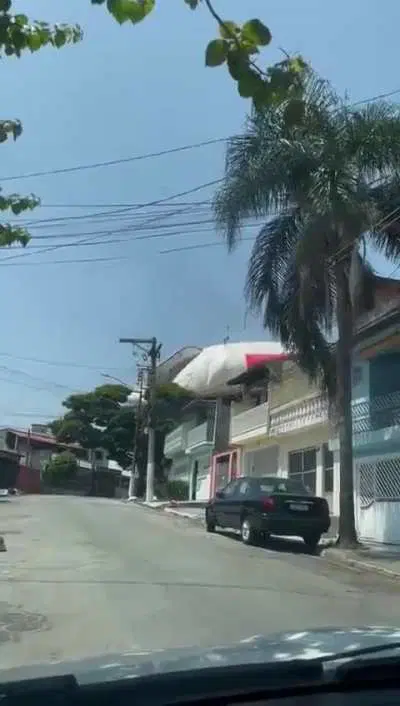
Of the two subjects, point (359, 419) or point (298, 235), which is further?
point (359, 419)

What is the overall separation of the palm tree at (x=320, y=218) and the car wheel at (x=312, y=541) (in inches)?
29.4

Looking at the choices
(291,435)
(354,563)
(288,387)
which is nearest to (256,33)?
(354,563)

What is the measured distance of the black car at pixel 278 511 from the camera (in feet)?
70.5

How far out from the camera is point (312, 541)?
22.2 meters

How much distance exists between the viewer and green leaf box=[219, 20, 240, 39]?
155 inches

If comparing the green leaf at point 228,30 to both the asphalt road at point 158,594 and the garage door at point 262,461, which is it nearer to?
the asphalt road at point 158,594

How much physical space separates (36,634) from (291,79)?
6.94 metres

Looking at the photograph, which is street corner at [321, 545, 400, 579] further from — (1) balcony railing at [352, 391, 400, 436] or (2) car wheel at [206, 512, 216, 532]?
(2) car wheel at [206, 512, 216, 532]

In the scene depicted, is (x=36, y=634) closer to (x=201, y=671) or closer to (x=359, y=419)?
(x=201, y=671)

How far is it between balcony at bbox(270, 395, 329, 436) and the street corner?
806cm

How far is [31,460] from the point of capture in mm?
84250

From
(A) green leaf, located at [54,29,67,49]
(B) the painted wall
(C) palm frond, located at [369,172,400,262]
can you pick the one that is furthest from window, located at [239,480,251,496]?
(A) green leaf, located at [54,29,67,49]

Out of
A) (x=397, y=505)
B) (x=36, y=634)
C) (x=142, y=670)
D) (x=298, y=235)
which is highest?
(x=298, y=235)

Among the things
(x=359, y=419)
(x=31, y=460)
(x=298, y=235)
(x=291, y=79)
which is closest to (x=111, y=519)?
(x=359, y=419)
